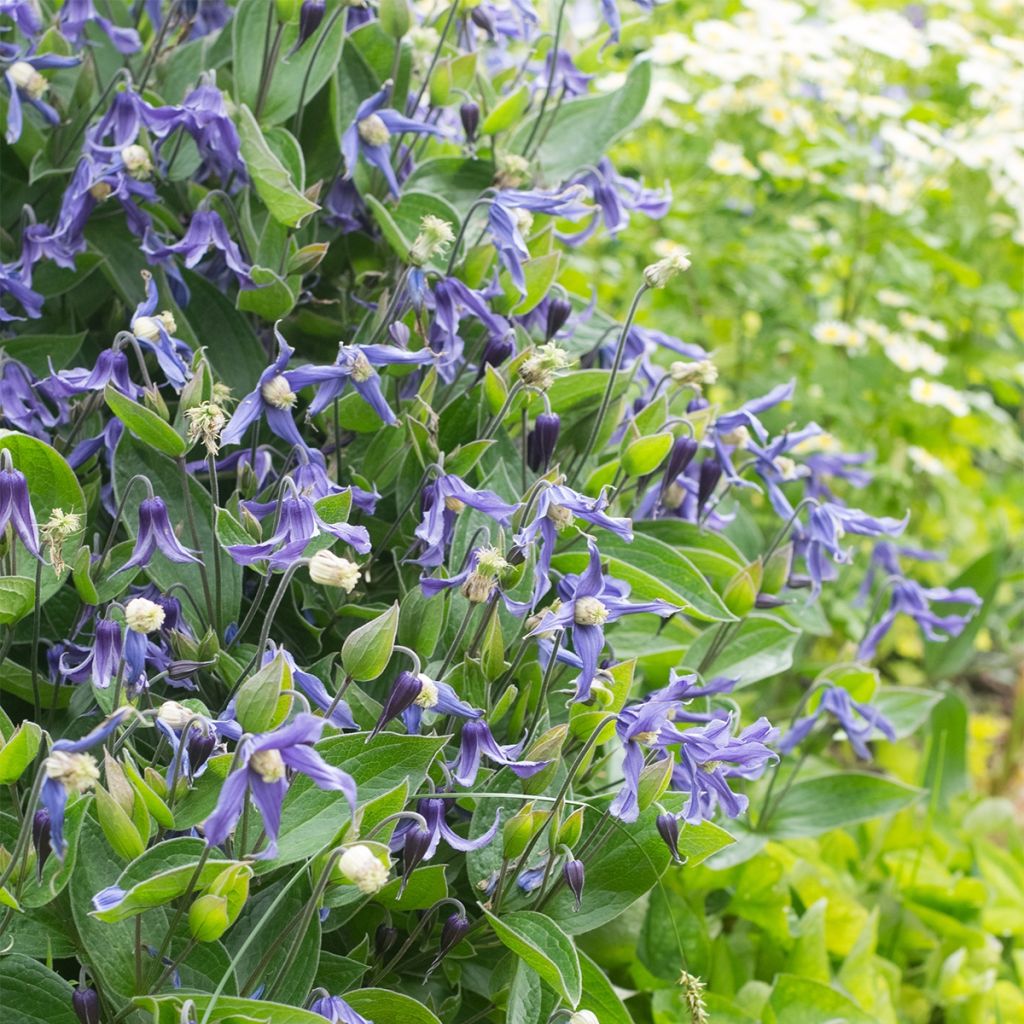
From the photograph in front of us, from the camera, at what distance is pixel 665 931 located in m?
1.69

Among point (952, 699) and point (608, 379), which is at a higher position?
point (608, 379)

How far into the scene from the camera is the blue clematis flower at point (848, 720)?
1762 millimetres

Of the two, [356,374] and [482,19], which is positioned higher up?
[482,19]

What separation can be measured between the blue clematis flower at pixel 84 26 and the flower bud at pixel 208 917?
3.71 ft

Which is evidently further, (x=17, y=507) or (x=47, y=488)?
(x=47, y=488)

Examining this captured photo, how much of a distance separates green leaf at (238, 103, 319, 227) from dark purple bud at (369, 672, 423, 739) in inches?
21.5

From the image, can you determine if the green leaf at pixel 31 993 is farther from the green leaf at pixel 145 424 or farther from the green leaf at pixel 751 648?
the green leaf at pixel 751 648

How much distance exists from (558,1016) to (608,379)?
2.47 ft

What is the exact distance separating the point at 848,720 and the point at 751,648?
17 cm

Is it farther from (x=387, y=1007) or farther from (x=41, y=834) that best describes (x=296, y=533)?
(x=387, y=1007)

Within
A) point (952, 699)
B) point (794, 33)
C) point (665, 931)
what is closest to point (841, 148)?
point (794, 33)

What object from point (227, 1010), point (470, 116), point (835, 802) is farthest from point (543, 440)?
point (835, 802)

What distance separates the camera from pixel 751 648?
69.3 inches

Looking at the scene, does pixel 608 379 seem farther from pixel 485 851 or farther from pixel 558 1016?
pixel 558 1016
